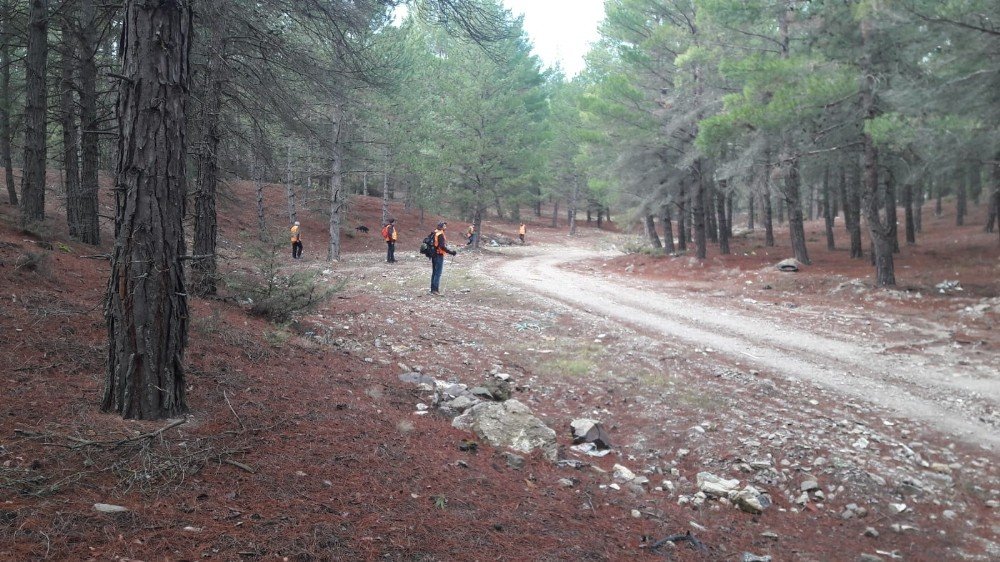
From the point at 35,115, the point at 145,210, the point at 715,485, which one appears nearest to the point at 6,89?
the point at 35,115

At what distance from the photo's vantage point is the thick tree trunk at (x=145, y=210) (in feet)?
12.8

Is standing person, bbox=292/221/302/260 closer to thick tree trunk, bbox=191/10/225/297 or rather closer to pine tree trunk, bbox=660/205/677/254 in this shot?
thick tree trunk, bbox=191/10/225/297

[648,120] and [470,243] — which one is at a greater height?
[648,120]

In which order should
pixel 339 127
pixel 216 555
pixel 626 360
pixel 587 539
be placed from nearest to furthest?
pixel 216 555 < pixel 587 539 < pixel 626 360 < pixel 339 127

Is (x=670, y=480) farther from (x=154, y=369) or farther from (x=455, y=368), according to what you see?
(x=154, y=369)

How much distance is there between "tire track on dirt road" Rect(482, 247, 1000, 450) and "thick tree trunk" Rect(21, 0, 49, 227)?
1185 centimetres

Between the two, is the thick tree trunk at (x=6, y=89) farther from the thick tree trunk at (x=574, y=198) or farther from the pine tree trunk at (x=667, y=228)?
the thick tree trunk at (x=574, y=198)

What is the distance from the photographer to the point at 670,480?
5.66m

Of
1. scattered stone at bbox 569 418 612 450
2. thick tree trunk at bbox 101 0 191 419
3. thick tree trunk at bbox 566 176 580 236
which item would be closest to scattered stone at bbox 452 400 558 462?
scattered stone at bbox 569 418 612 450

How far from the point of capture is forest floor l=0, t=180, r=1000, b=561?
3203 millimetres

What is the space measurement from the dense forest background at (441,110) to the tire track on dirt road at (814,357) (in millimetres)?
5132

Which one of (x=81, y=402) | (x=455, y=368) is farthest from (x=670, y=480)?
(x=81, y=402)

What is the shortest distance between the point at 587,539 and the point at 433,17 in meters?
5.38

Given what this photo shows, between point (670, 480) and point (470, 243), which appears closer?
point (670, 480)
